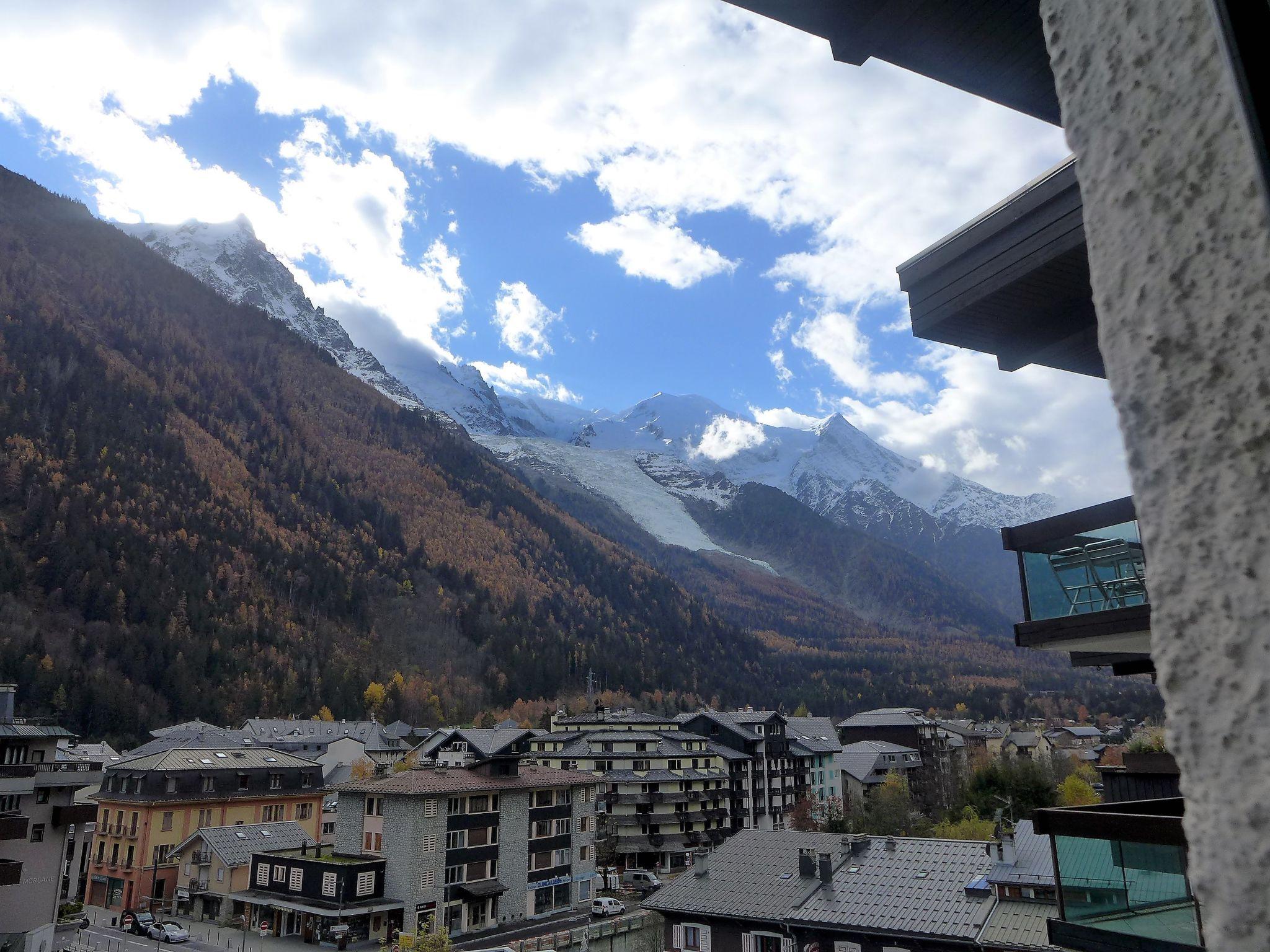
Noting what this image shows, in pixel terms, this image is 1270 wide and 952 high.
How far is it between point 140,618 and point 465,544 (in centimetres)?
6631

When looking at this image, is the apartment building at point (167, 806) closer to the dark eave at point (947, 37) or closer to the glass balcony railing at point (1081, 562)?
the glass balcony railing at point (1081, 562)

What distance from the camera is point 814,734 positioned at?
72.1 meters

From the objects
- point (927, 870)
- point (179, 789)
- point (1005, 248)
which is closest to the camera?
point (1005, 248)

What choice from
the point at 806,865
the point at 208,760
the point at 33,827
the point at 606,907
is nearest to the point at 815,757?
the point at 606,907

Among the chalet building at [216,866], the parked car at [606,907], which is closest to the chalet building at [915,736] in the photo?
the parked car at [606,907]

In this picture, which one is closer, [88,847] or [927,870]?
[927,870]

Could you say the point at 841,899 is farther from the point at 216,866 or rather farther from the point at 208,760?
the point at 208,760

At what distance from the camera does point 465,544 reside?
522ft

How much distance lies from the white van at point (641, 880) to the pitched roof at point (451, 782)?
7312mm

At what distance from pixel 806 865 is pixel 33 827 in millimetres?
21632

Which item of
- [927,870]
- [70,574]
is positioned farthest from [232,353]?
[927,870]

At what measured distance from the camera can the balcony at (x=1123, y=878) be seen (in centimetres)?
498

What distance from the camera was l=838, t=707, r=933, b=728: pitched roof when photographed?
8044cm

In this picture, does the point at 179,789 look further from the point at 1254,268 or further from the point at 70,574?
the point at 70,574
